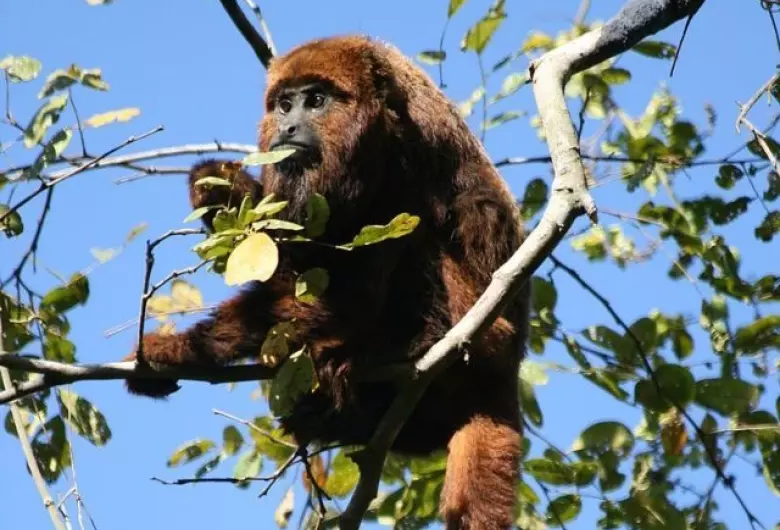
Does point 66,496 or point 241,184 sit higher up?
point 241,184

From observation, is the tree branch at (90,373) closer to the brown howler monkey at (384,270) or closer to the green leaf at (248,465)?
the brown howler monkey at (384,270)

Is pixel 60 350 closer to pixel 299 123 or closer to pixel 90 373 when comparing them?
pixel 90 373

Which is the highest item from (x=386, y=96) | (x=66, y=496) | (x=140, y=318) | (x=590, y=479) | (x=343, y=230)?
(x=386, y=96)

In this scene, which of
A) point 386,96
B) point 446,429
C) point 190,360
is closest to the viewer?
point 190,360

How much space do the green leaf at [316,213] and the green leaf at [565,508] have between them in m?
2.08

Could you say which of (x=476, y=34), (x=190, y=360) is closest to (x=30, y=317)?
(x=190, y=360)

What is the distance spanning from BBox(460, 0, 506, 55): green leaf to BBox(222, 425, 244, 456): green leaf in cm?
215

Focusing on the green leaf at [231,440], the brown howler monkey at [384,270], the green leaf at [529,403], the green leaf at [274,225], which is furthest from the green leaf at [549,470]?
the green leaf at [274,225]

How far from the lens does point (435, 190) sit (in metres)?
5.46

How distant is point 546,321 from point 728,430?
1377mm

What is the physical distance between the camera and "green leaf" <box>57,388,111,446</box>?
4812 mm

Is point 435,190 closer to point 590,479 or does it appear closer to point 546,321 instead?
point 546,321

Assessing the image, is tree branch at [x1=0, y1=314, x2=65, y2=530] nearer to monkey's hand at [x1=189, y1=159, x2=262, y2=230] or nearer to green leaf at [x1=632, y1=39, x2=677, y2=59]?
monkey's hand at [x1=189, y1=159, x2=262, y2=230]

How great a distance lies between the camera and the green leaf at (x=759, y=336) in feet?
17.9
